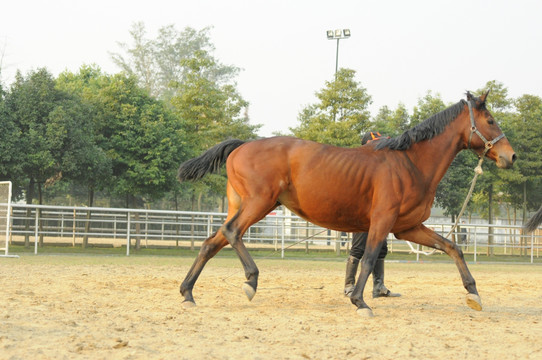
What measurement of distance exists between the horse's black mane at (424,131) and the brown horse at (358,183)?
1cm

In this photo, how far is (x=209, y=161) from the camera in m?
7.78

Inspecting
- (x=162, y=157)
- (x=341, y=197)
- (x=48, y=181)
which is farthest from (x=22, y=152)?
(x=341, y=197)

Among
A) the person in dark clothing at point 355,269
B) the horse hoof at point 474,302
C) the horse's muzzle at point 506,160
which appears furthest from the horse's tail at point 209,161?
the horse hoof at point 474,302

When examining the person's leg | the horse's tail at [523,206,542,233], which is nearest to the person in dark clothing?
the person's leg

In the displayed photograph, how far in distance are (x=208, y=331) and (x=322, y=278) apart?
22.8ft

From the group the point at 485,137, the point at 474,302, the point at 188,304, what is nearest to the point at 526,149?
the point at 485,137

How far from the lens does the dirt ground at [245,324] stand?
4.55m

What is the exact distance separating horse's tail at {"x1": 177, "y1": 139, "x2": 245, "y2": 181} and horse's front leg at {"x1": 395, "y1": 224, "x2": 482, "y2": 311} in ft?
7.50

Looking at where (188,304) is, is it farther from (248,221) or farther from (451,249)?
(451,249)

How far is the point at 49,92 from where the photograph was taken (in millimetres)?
26531

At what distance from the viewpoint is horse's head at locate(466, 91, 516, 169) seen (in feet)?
24.1

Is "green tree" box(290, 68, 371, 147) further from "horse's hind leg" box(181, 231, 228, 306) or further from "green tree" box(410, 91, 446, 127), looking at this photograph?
"horse's hind leg" box(181, 231, 228, 306)

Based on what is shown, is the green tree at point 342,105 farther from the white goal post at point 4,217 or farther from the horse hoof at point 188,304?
the horse hoof at point 188,304

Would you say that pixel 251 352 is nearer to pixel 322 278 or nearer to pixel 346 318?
pixel 346 318
